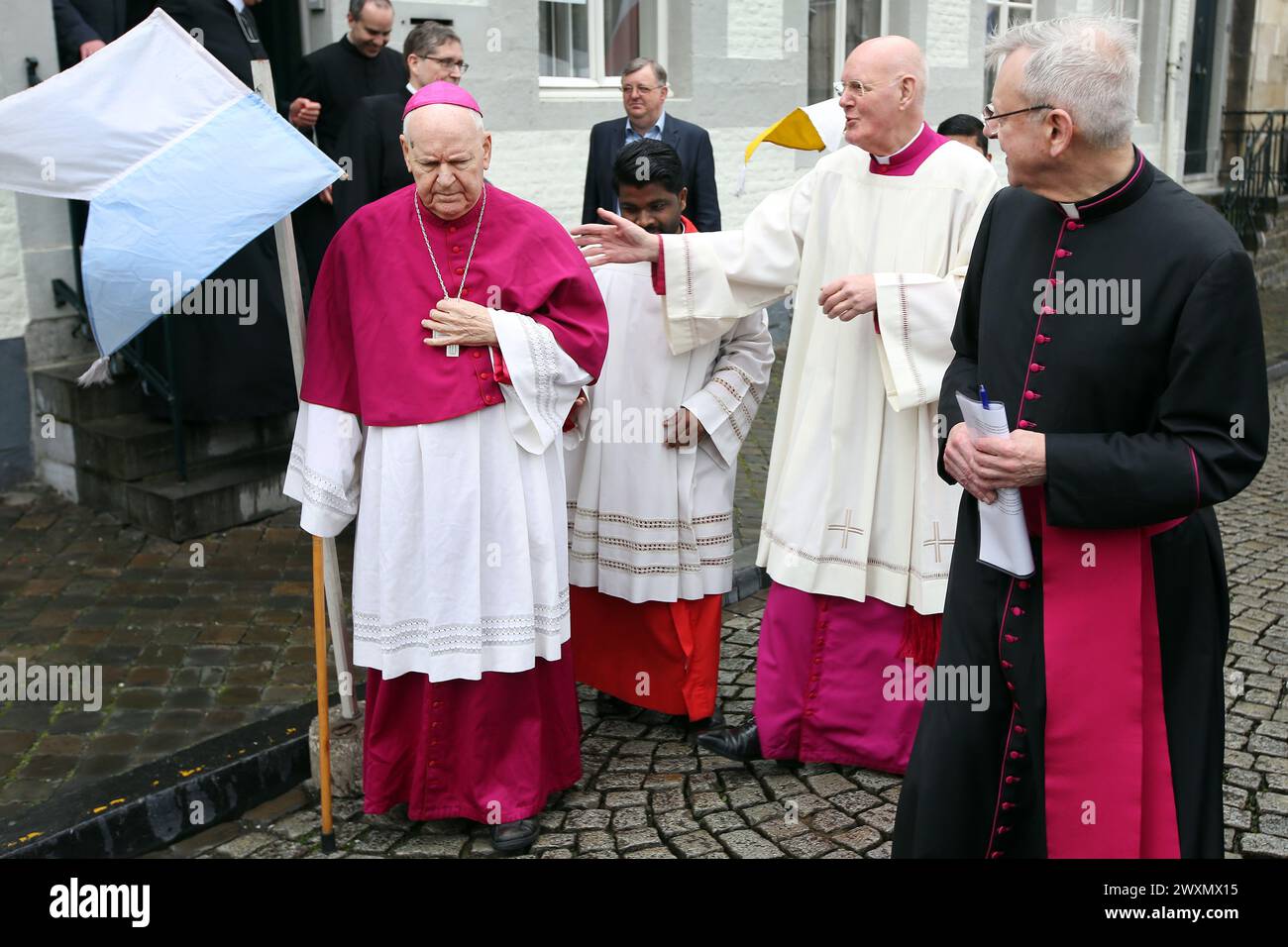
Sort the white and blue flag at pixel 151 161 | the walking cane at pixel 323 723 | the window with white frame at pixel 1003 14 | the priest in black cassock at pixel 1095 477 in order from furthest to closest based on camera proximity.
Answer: the window with white frame at pixel 1003 14
the walking cane at pixel 323 723
the white and blue flag at pixel 151 161
the priest in black cassock at pixel 1095 477

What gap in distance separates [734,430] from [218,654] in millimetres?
2121

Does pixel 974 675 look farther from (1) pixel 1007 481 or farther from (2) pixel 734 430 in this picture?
(2) pixel 734 430

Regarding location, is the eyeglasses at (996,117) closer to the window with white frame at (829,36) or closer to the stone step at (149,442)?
the stone step at (149,442)

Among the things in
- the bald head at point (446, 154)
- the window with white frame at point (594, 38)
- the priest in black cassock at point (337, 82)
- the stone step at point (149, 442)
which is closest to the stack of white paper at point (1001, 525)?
the bald head at point (446, 154)

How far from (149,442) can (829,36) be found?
7971mm

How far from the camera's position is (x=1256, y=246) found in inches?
671

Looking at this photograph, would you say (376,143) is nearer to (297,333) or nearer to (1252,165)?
(297,333)

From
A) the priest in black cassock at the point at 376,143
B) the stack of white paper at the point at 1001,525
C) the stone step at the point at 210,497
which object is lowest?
the stone step at the point at 210,497

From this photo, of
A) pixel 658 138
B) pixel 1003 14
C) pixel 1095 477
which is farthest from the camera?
pixel 1003 14

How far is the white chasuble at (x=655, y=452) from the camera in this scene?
4.59m

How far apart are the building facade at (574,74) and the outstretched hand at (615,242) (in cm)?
369

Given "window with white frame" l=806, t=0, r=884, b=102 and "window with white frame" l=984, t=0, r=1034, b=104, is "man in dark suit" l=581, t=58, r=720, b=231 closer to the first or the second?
"window with white frame" l=806, t=0, r=884, b=102

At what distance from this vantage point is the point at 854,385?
4.34 m

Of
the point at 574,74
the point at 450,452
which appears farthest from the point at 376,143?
the point at 574,74
